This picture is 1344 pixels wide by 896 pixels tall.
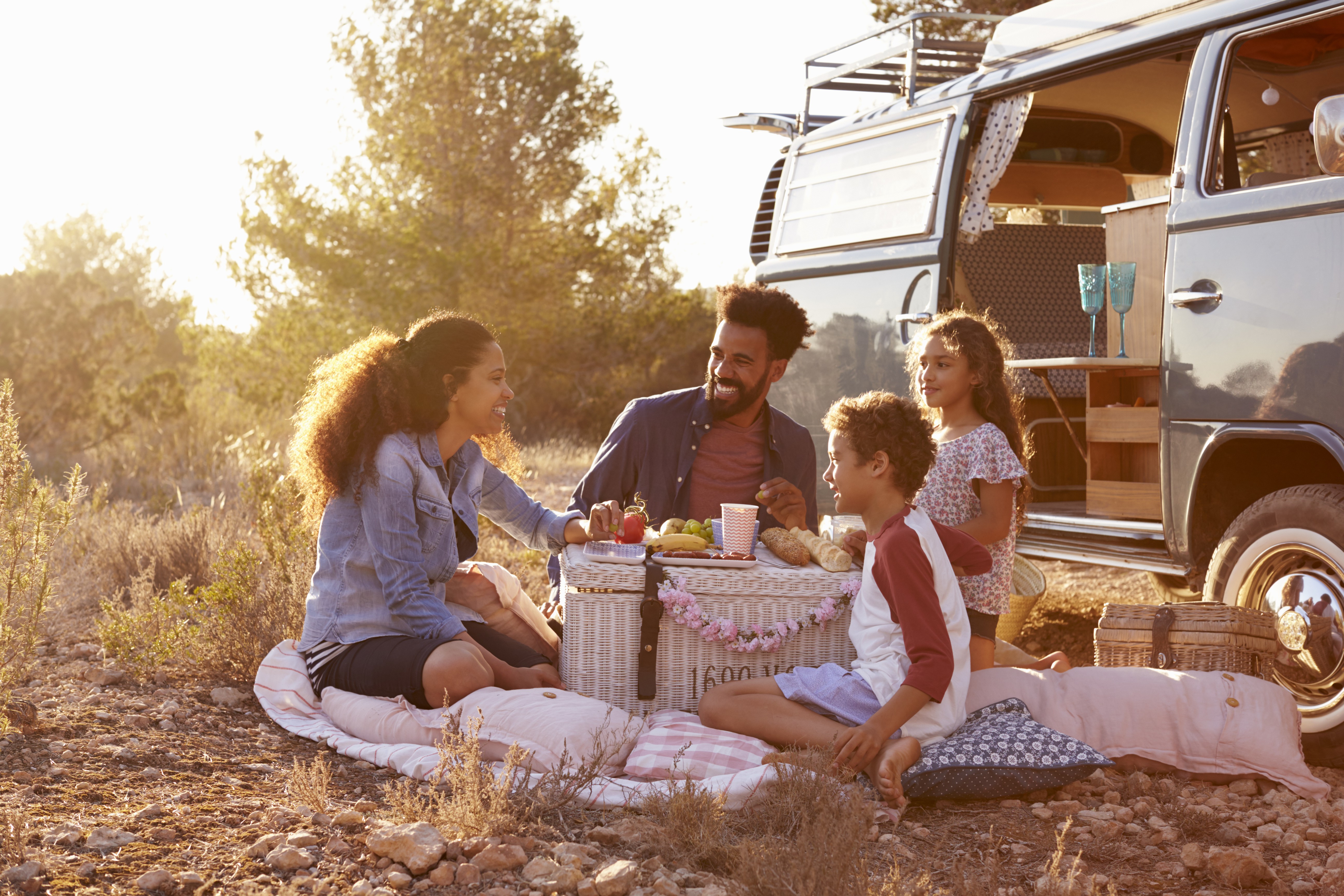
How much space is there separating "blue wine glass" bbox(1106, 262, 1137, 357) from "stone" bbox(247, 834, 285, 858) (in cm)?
390

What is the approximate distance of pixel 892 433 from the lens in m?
3.44

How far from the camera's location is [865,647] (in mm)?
3496

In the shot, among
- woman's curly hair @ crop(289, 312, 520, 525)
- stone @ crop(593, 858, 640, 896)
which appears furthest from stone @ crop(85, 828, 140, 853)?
woman's curly hair @ crop(289, 312, 520, 525)

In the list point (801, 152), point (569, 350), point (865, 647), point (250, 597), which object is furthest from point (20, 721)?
point (569, 350)

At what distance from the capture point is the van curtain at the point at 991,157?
18.0 feet

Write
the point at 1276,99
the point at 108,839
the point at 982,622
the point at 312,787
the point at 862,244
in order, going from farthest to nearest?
1. the point at 862,244
2. the point at 1276,99
3. the point at 982,622
4. the point at 312,787
5. the point at 108,839

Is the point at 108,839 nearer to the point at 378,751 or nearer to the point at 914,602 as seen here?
the point at 378,751

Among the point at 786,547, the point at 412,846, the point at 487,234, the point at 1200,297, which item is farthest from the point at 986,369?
the point at 487,234

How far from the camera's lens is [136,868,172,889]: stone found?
244 cm

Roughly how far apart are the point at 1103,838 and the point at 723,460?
213 cm

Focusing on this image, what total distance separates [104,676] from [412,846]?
2278 mm

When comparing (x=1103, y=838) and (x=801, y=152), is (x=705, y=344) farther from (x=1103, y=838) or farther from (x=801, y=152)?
(x=1103, y=838)

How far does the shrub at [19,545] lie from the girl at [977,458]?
2.80 metres

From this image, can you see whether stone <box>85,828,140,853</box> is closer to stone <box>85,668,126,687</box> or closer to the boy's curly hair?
stone <box>85,668,126,687</box>
